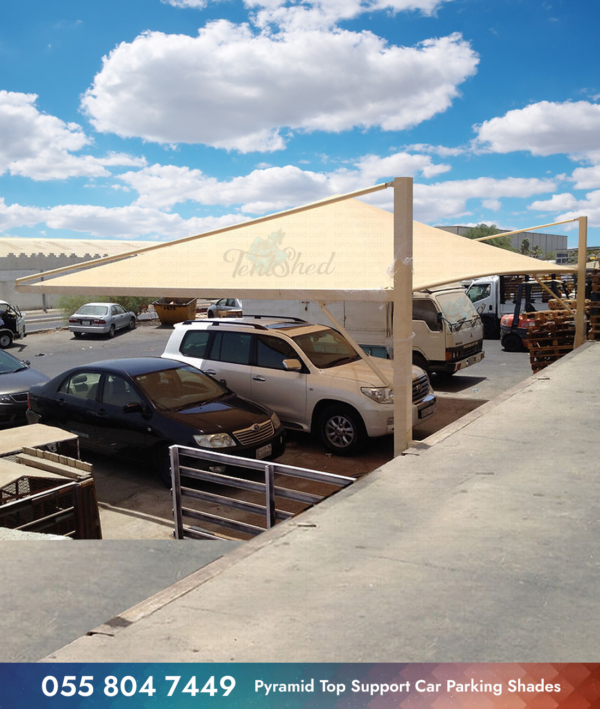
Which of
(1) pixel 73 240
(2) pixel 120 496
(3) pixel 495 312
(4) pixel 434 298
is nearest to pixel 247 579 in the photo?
(2) pixel 120 496

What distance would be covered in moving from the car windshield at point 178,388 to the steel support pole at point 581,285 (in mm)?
7946

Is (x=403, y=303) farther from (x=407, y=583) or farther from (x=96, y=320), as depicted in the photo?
(x=96, y=320)

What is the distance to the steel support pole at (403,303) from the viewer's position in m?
5.94

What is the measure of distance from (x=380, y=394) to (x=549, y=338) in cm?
694

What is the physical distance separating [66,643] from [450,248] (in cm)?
694

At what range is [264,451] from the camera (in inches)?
295

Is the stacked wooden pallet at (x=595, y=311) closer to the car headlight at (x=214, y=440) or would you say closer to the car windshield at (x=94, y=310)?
the car headlight at (x=214, y=440)

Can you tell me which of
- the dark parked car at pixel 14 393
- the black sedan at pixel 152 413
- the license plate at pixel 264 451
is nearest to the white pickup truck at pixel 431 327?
the black sedan at pixel 152 413

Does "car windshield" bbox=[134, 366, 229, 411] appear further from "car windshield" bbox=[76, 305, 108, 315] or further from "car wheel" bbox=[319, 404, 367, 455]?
"car windshield" bbox=[76, 305, 108, 315]

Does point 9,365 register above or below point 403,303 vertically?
below

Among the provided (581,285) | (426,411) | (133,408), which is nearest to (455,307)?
(581,285)

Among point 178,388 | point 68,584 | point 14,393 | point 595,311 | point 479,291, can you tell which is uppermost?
point 479,291
